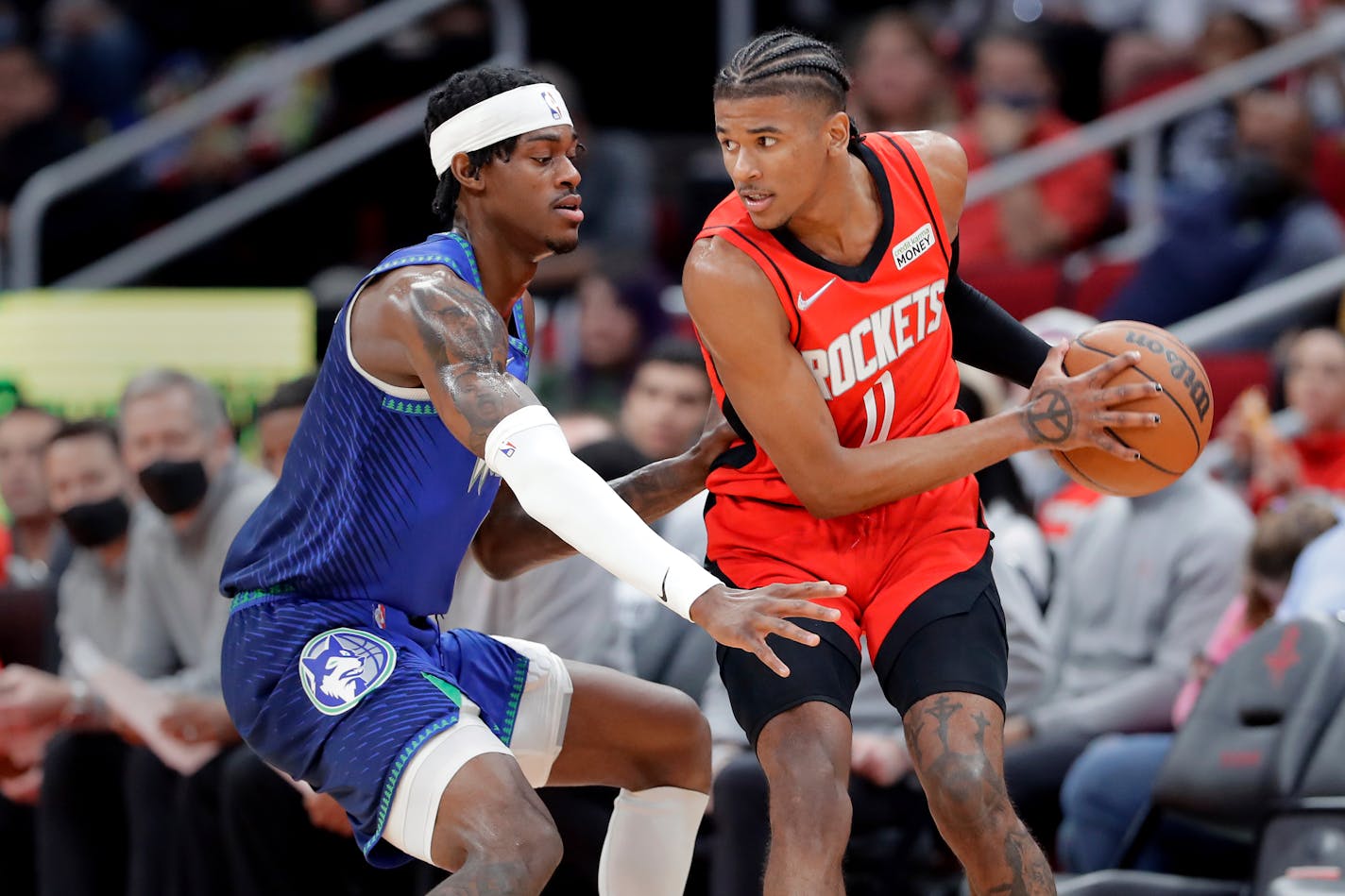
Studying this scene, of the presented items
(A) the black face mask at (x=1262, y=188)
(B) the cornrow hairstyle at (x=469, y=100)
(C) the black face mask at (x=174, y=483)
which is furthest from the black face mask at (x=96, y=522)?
(A) the black face mask at (x=1262, y=188)

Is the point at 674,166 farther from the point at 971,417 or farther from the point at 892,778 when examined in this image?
the point at 892,778

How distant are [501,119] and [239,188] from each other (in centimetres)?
710

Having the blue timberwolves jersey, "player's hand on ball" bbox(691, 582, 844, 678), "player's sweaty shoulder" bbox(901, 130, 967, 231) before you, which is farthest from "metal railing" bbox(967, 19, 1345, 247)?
"player's hand on ball" bbox(691, 582, 844, 678)

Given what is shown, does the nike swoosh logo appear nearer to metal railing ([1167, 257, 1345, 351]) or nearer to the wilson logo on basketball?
the wilson logo on basketball

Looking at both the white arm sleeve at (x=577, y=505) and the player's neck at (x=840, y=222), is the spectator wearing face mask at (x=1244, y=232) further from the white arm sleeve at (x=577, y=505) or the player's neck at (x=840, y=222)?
the white arm sleeve at (x=577, y=505)

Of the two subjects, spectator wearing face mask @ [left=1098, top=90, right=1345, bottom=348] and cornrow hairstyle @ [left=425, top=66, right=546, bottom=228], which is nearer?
cornrow hairstyle @ [left=425, top=66, right=546, bottom=228]

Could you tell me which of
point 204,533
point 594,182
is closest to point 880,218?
point 204,533

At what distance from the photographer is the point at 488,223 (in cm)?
427

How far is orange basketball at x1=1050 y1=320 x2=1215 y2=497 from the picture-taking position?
4047 millimetres

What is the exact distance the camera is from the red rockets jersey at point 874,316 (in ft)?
13.4

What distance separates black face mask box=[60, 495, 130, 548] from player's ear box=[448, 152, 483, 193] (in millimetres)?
3028

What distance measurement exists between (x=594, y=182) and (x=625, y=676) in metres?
6.39

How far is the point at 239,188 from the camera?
11.0 metres

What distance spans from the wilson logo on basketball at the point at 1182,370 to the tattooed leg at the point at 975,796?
0.81m
